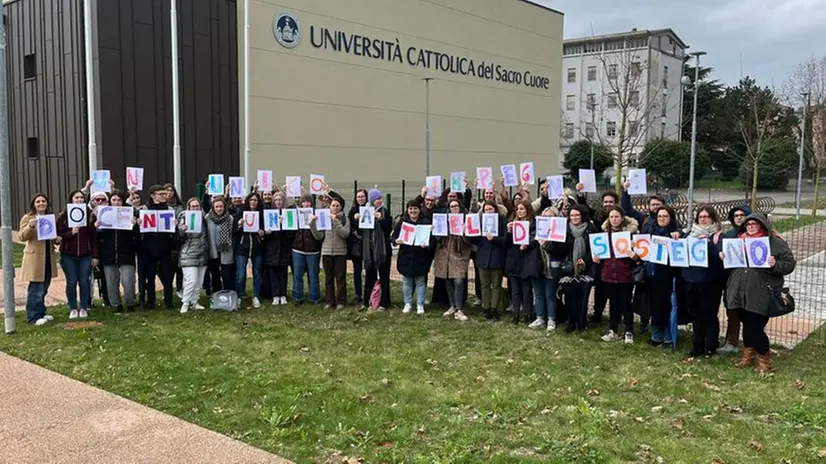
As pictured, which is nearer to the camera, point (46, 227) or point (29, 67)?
point (46, 227)

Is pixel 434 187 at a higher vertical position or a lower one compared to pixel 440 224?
higher

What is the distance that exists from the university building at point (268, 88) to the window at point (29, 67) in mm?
62

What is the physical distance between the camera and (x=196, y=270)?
10.1 meters

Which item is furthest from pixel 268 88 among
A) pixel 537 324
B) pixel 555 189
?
pixel 537 324

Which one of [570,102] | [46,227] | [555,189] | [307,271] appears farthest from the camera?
[570,102]

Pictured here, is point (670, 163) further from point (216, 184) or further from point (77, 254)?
point (77, 254)

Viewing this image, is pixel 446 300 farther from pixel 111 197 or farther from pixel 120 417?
pixel 120 417

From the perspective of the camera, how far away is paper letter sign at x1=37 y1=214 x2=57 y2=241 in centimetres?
885

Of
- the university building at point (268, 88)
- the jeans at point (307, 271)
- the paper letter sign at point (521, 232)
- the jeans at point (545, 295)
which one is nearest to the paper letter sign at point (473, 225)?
the paper letter sign at point (521, 232)

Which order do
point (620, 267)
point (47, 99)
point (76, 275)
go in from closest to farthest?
point (620, 267), point (76, 275), point (47, 99)

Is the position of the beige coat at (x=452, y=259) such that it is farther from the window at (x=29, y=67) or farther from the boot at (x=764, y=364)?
the window at (x=29, y=67)

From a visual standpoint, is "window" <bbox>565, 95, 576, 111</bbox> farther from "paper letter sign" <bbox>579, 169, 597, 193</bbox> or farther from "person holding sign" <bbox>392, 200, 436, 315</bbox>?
"person holding sign" <bbox>392, 200, 436, 315</bbox>

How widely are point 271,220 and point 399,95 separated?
55.8 feet

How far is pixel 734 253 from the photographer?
738 centimetres
